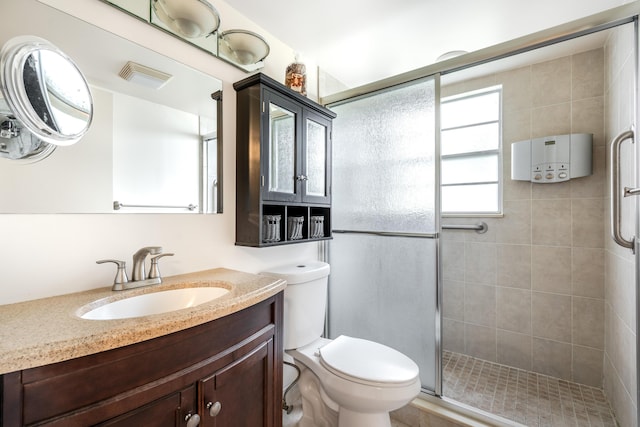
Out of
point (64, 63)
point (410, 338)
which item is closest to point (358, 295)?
point (410, 338)

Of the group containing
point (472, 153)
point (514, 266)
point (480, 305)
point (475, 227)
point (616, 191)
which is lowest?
point (480, 305)

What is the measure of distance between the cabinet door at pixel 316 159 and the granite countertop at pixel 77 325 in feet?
2.58

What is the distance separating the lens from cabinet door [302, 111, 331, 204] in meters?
1.69

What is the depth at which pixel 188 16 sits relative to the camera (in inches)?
50.4

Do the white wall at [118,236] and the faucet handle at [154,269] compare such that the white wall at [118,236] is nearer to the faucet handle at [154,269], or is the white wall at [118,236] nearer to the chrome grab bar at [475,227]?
the faucet handle at [154,269]

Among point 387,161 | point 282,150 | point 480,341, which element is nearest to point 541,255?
point 480,341

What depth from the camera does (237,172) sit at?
148cm

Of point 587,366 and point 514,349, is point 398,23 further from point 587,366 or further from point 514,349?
point 587,366

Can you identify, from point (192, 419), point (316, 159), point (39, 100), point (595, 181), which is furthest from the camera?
point (595, 181)

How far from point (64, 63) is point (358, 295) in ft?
6.05

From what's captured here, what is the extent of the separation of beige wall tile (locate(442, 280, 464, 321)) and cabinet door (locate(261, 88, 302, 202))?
163 centimetres

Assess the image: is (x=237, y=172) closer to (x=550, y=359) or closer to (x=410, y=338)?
(x=410, y=338)

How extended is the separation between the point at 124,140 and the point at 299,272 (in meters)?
0.97

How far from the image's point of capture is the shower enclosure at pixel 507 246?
64.8 inches
